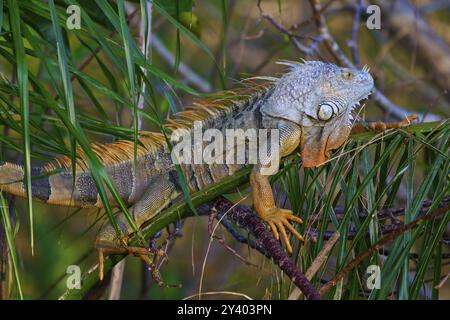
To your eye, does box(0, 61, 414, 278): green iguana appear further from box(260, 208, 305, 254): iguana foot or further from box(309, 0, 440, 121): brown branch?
box(309, 0, 440, 121): brown branch

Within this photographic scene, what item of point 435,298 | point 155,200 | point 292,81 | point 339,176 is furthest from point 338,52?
point 435,298

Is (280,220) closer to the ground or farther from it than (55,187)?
closer to the ground

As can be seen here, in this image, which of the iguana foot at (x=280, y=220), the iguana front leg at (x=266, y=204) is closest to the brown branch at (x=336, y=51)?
the iguana front leg at (x=266, y=204)

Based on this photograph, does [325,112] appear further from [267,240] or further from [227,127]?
[267,240]

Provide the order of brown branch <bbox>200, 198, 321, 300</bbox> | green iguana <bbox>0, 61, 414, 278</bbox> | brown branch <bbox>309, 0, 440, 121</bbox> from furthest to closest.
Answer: brown branch <bbox>309, 0, 440, 121</bbox> < green iguana <bbox>0, 61, 414, 278</bbox> < brown branch <bbox>200, 198, 321, 300</bbox>

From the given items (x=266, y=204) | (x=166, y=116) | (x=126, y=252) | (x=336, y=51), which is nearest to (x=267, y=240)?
(x=266, y=204)

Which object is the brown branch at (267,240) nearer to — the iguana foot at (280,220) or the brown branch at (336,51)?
the iguana foot at (280,220)

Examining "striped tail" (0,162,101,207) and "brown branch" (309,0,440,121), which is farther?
"brown branch" (309,0,440,121)

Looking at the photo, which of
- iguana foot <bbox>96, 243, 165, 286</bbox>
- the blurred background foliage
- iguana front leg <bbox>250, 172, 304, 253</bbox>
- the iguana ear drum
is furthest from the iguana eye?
iguana foot <bbox>96, 243, 165, 286</bbox>

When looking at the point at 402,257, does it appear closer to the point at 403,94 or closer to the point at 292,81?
the point at 292,81
